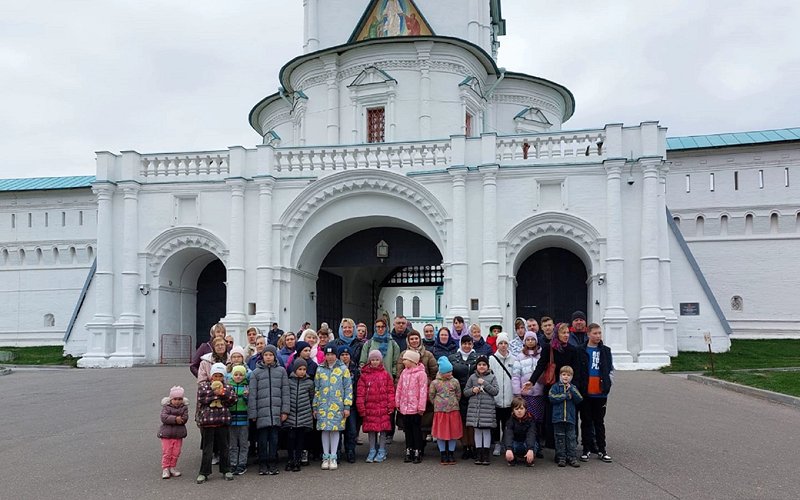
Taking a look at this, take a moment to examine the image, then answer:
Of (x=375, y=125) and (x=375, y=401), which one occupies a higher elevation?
(x=375, y=125)

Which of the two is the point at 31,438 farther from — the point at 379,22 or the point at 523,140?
the point at 379,22

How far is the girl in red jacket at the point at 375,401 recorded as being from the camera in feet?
28.2

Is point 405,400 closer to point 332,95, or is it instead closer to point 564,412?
point 564,412

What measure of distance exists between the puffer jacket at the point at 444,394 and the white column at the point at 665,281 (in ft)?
45.2

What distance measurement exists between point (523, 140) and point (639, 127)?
340 cm

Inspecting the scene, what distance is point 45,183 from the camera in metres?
35.0

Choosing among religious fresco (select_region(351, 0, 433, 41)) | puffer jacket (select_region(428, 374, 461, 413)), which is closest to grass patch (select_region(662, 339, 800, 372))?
puffer jacket (select_region(428, 374, 461, 413))

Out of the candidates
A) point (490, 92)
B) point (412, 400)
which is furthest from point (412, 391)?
point (490, 92)

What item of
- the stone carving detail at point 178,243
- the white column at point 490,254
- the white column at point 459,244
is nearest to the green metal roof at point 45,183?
the stone carving detail at point 178,243

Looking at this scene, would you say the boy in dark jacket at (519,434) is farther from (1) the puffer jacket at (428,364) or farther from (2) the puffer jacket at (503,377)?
(1) the puffer jacket at (428,364)

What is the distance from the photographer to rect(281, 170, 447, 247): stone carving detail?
22094 mm

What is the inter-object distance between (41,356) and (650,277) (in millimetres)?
22295

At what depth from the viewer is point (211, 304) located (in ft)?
85.6

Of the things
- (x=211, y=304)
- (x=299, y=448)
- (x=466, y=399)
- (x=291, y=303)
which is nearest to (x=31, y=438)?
(x=299, y=448)
